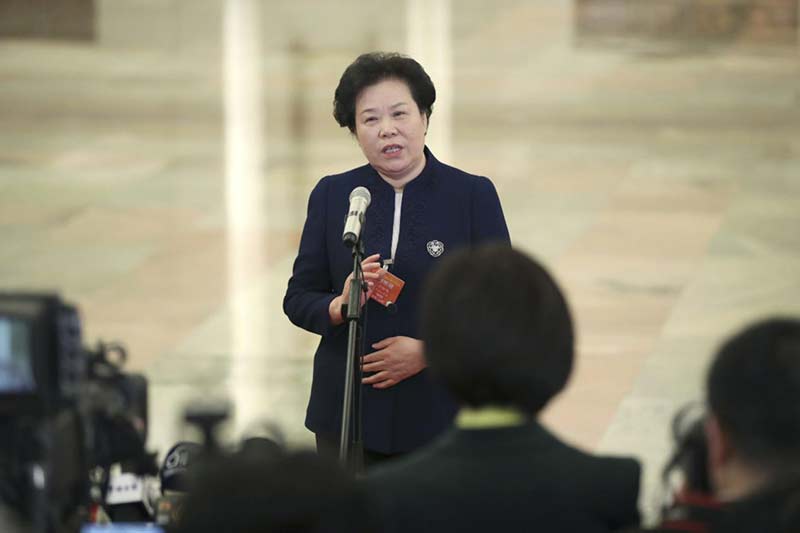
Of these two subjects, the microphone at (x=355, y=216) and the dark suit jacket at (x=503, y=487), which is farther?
the microphone at (x=355, y=216)

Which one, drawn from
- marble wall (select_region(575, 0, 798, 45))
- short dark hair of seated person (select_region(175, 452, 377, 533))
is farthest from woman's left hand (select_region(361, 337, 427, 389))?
marble wall (select_region(575, 0, 798, 45))

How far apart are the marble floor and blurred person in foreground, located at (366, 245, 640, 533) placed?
93.7 inches

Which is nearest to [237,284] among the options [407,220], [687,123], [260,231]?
[260,231]

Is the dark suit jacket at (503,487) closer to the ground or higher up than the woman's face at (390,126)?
closer to the ground

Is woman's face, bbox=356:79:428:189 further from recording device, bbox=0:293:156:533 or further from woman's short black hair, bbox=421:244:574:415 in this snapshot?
woman's short black hair, bbox=421:244:574:415

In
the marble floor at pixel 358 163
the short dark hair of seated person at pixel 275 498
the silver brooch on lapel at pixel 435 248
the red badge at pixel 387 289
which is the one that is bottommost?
the marble floor at pixel 358 163

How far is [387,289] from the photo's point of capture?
3.59 meters

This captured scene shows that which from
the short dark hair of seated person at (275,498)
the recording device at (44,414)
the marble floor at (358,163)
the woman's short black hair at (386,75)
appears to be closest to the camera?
the short dark hair of seated person at (275,498)

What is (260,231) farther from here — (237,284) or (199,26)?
(199,26)

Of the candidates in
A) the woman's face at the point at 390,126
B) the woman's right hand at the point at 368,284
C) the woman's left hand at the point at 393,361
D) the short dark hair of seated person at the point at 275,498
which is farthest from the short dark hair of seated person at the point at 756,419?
the woman's face at the point at 390,126

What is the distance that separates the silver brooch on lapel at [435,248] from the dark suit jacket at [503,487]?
147 cm

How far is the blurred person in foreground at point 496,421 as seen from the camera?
212cm

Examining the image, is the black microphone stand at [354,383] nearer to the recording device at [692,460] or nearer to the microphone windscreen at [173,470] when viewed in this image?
the microphone windscreen at [173,470]

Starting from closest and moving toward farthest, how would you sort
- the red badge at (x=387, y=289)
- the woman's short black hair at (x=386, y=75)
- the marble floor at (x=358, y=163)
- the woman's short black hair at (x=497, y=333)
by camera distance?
the woman's short black hair at (x=497, y=333), the red badge at (x=387, y=289), the woman's short black hair at (x=386, y=75), the marble floor at (x=358, y=163)
